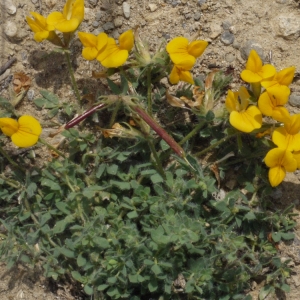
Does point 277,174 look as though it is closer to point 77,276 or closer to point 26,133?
point 77,276

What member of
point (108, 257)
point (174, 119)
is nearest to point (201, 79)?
point (174, 119)

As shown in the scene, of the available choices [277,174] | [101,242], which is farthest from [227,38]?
[101,242]

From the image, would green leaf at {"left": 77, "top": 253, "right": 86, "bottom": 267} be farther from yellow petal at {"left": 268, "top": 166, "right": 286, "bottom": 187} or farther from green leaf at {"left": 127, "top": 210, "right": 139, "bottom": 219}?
yellow petal at {"left": 268, "top": 166, "right": 286, "bottom": 187}

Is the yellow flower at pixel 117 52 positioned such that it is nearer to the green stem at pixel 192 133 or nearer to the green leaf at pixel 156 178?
the green stem at pixel 192 133

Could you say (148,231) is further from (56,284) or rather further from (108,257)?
(56,284)

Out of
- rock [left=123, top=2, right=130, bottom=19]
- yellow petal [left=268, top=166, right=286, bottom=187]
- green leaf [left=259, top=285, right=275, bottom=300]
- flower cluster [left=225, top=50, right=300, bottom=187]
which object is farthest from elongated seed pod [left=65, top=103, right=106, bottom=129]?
green leaf [left=259, top=285, right=275, bottom=300]
